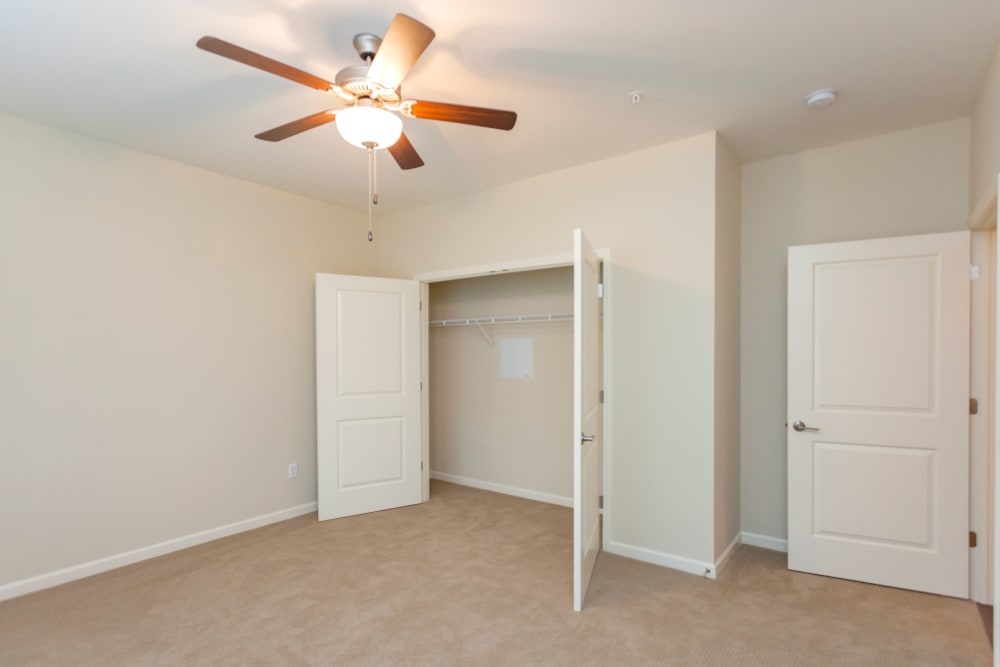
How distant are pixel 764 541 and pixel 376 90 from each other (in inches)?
143

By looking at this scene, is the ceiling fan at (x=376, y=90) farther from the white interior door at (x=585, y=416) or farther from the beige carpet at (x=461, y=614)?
the beige carpet at (x=461, y=614)

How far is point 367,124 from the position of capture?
76.4 inches

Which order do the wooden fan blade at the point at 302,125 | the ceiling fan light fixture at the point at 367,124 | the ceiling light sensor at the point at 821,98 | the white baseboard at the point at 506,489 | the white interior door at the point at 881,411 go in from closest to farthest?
the ceiling fan light fixture at the point at 367,124 < the wooden fan blade at the point at 302,125 < the ceiling light sensor at the point at 821,98 < the white interior door at the point at 881,411 < the white baseboard at the point at 506,489

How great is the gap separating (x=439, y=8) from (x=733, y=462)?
3.18m

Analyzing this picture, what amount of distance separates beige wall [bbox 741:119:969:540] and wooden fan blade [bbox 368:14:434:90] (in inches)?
107

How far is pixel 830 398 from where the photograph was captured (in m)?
3.07

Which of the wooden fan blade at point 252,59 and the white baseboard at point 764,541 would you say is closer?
the wooden fan blade at point 252,59

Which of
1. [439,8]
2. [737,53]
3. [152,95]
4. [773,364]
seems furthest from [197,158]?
[773,364]

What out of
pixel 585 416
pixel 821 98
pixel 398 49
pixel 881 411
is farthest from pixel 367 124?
pixel 881 411

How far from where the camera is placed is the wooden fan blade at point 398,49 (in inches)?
63.2

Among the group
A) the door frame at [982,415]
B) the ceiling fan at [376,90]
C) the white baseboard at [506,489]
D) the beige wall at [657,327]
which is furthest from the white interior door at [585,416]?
the door frame at [982,415]

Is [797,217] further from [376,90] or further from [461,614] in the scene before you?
[461,614]

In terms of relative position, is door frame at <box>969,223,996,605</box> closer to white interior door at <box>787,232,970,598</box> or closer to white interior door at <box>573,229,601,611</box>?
white interior door at <box>787,232,970,598</box>

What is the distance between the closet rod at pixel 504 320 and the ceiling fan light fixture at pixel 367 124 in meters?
2.47
